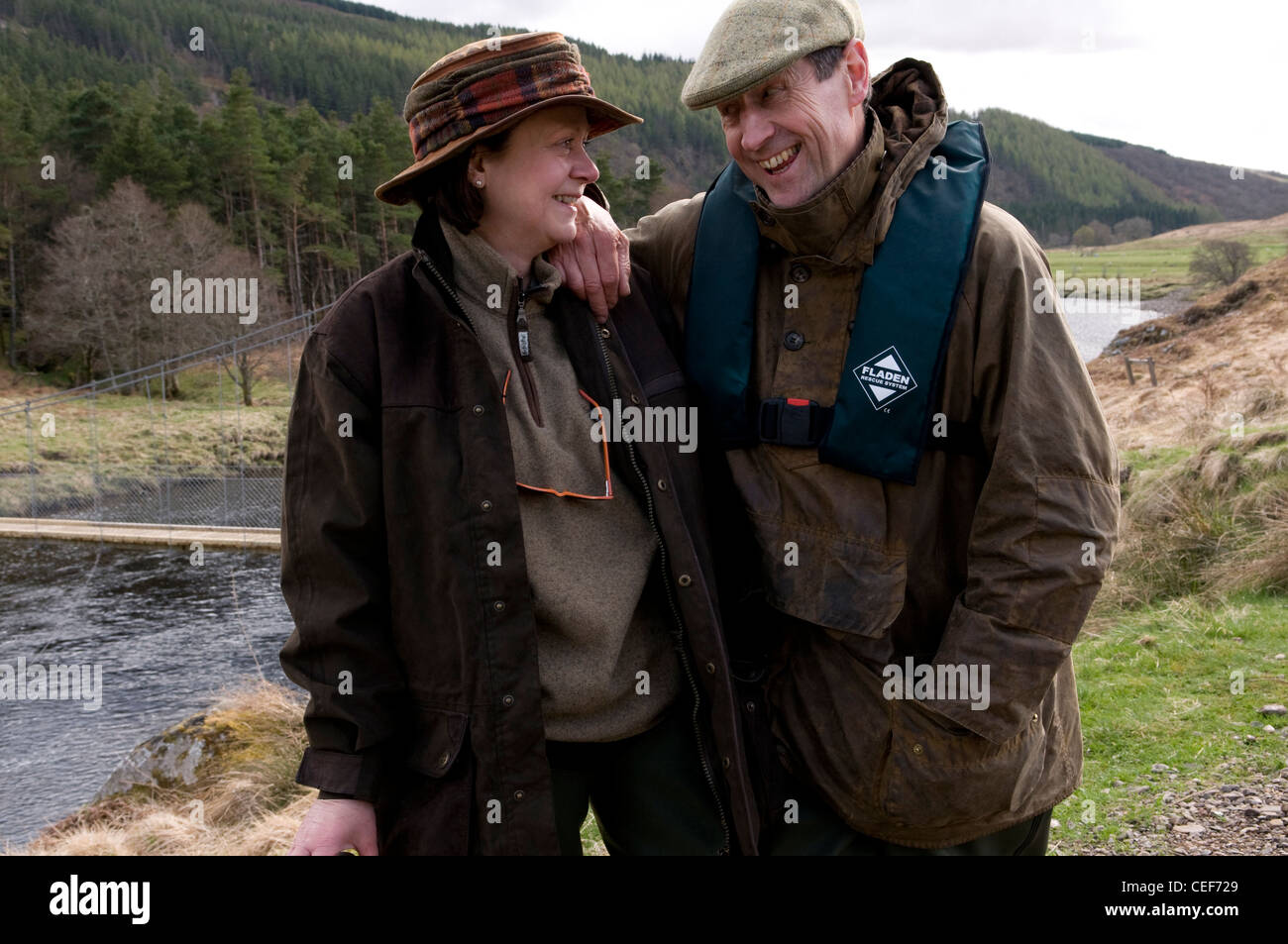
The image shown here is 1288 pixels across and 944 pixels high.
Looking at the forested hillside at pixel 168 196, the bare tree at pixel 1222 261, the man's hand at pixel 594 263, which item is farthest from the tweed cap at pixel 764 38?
the bare tree at pixel 1222 261

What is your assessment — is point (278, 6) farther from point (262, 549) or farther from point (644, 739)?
point (644, 739)

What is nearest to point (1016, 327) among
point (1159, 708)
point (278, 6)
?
point (1159, 708)

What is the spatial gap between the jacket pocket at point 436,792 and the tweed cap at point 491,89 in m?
0.89

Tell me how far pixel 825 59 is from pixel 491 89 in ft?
1.80

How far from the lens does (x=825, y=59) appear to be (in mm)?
1779

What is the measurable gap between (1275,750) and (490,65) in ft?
11.6

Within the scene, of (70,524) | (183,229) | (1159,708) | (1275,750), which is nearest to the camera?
(1275,750)

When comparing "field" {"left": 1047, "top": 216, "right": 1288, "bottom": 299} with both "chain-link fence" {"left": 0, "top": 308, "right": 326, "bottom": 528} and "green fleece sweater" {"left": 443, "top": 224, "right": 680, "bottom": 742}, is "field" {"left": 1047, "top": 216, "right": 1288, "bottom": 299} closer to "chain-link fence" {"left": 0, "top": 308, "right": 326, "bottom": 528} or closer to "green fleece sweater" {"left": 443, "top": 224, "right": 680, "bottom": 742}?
"chain-link fence" {"left": 0, "top": 308, "right": 326, "bottom": 528}

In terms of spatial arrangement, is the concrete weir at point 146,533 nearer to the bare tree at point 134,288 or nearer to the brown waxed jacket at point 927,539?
the bare tree at point 134,288

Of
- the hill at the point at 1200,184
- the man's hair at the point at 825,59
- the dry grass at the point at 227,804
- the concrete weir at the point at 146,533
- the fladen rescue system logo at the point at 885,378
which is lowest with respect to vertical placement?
the concrete weir at the point at 146,533

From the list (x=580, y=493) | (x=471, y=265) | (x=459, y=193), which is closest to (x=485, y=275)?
(x=471, y=265)

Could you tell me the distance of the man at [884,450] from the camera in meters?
1.74

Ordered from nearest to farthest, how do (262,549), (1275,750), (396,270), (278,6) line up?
(396,270)
(1275,750)
(262,549)
(278,6)

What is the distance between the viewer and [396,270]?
1.86 m
